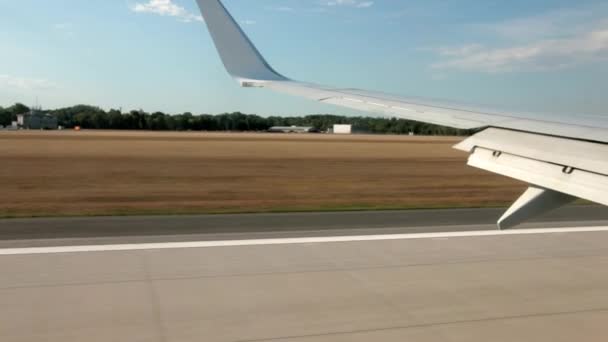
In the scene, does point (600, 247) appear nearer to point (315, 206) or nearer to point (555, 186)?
point (555, 186)

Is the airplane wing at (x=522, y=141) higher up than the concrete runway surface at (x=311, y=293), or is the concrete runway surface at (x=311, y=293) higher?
the airplane wing at (x=522, y=141)

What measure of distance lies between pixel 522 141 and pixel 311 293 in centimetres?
282

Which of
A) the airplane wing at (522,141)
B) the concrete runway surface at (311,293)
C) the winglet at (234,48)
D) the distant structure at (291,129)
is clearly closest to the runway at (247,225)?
the concrete runway surface at (311,293)

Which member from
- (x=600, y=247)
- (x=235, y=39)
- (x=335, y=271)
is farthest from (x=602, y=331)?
(x=235, y=39)

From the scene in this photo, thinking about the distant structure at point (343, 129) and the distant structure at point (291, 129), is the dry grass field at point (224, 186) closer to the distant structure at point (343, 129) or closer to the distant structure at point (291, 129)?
the distant structure at point (343, 129)

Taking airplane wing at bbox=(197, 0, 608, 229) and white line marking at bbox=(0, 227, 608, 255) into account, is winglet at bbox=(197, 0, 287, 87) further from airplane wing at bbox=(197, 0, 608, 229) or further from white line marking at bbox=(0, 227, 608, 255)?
white line marking at bbox=(0, 227, 608, 255)

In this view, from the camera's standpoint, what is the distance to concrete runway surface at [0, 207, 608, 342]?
4230 millimetres

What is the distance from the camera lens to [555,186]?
2.71m

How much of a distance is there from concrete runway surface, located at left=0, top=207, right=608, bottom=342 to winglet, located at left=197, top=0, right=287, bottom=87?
88.2 inches

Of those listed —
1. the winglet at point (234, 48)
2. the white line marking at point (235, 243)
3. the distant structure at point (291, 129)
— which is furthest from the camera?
the distant structure at point (291, 129)

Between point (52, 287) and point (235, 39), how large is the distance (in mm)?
3136

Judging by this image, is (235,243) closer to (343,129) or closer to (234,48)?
(234,48)

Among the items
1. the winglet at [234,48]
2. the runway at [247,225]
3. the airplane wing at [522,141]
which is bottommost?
the runway at [247,225]

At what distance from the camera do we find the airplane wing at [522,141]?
2586 millimetres
